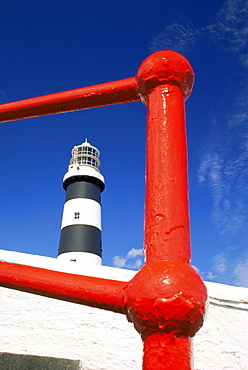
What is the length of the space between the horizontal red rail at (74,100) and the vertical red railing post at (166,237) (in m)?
0.09

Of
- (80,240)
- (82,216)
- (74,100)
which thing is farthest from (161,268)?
(82,216)

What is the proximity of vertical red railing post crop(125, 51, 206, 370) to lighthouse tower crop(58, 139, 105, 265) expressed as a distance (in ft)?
33.2

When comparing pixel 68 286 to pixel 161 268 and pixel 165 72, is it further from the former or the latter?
pixel 165 72

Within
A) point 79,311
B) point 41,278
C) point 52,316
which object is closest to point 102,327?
point 79,311

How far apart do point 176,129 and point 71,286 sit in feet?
1.34

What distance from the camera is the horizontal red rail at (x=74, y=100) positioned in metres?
0.89

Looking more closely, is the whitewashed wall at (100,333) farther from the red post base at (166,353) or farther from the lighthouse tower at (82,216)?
the lighthouse tower at (82,216)

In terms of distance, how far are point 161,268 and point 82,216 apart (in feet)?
40.4

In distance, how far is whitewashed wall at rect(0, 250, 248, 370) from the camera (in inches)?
71.4

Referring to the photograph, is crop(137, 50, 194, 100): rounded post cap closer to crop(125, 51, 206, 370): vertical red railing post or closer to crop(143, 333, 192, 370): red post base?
crop(125, 51, 206, 370): vertical red railing post

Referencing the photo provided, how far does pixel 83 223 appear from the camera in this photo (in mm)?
12297

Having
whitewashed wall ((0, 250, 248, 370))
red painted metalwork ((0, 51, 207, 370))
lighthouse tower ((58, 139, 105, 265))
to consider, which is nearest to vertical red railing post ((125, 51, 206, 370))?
red painted metalwork ((0, 51, 207, 370))

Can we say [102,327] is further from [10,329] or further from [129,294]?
[129,294]

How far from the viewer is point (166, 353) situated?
51 centimetres
